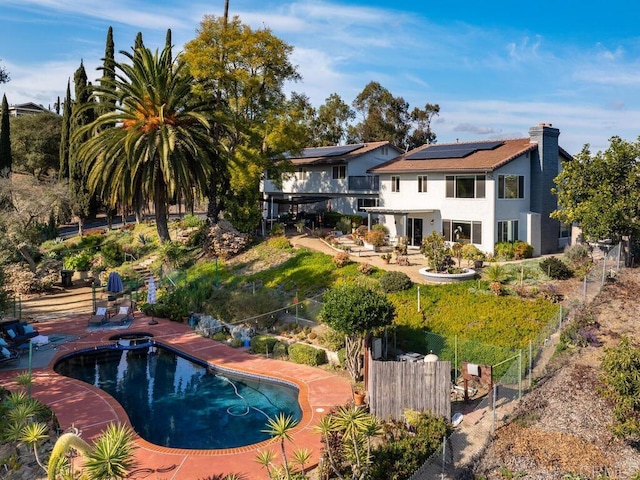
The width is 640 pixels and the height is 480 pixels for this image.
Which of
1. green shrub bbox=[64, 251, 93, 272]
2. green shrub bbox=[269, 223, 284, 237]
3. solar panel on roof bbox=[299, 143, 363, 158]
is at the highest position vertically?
solar panel on roof bbox=[299, 143, 363, 158]

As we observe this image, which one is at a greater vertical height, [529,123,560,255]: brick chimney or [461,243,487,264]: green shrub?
[529,123,560,255]: brick chimney

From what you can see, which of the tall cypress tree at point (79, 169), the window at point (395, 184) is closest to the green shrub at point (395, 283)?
the window at point (395, 184)

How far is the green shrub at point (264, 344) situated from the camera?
24375mm

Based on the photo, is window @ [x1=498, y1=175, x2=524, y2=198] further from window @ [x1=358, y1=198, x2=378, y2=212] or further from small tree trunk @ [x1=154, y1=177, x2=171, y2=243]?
small tree trunk @ [x1=154, y1=177, x2=171, y2=243]

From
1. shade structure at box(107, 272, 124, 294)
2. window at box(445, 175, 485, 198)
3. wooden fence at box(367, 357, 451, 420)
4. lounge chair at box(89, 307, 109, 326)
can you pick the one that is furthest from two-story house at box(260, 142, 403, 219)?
wooden fence at box(367, 357, 451, 420)

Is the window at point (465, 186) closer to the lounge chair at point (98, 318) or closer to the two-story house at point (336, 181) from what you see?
the two-story house at point (336, 181)

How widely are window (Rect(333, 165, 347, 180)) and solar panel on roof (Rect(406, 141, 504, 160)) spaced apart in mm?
8409

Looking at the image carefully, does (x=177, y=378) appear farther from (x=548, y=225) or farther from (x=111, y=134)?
(x=548, y=225)

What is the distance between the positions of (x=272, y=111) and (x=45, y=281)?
21105 mm

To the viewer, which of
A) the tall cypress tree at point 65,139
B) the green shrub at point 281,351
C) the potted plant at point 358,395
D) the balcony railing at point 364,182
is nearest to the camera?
the potted plant at point 358,395

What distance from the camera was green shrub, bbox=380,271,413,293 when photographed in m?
26.5

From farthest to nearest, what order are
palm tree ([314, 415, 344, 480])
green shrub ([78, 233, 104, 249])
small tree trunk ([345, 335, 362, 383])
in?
1. green shrub ([78, 233, 104, 249])
2. small tree trunk ([345, 335, 362, 383])
3. palm tree ([314, 415, 344, 480])

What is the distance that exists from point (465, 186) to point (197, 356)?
21.0m

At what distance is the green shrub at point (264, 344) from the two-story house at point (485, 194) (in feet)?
52.2
